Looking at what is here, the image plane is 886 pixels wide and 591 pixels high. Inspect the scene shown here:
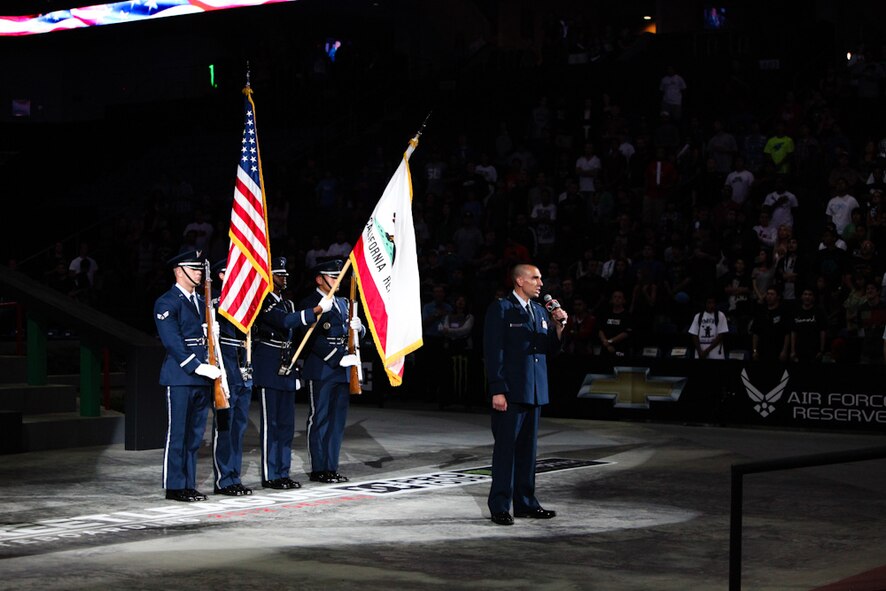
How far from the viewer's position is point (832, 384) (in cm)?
1792

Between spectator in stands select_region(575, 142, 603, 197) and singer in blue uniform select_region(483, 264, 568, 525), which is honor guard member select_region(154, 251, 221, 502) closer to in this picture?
singer in blue uniform select_region(483, 264, 568, 525)

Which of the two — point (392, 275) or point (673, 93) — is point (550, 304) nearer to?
point (392, 275)

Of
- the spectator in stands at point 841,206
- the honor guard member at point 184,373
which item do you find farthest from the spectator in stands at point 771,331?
the honor guard member at point 184,373

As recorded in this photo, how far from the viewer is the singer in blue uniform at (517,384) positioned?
1080 cm

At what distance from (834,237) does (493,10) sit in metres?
20.4

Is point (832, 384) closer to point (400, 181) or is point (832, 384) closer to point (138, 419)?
point (400, 181)

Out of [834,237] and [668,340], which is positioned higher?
[834,237]

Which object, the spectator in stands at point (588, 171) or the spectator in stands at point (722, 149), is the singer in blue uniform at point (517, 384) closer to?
the spectator in stands at point (722, 149)

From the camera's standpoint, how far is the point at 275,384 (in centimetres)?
1281

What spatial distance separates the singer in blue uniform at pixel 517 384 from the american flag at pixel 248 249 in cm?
255

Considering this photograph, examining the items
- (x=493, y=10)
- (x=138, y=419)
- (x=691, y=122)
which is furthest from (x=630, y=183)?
(x=493, y=10)

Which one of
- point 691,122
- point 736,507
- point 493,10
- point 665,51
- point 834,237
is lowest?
point 736,507

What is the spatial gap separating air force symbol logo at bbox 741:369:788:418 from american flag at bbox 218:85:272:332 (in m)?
8.15

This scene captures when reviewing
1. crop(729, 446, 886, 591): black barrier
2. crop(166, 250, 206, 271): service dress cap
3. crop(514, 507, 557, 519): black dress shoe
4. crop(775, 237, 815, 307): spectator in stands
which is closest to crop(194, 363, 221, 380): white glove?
crop(166, 250, 206, 271): service dress cap
